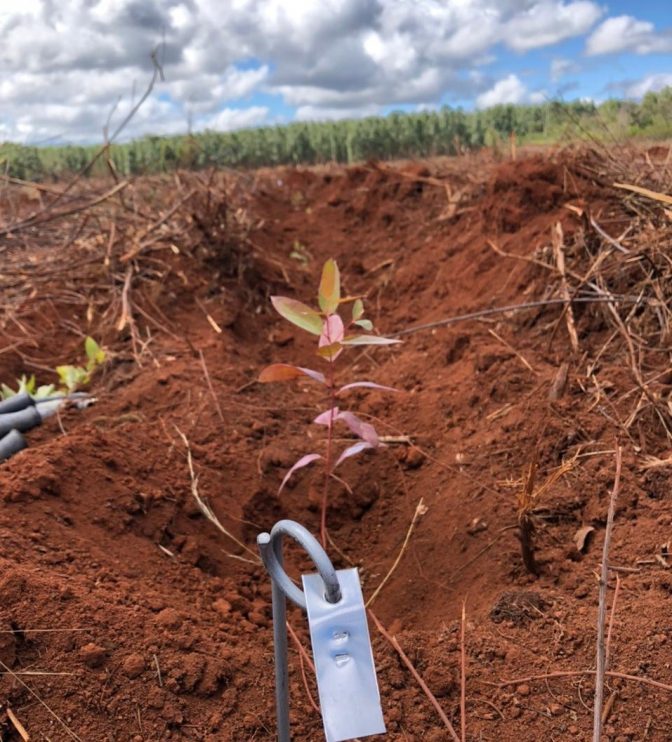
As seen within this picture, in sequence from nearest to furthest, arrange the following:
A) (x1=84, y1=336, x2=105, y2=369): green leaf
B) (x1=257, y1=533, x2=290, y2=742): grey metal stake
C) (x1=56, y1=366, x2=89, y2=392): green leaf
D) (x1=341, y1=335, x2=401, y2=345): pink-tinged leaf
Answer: (x1=257, y1=533, x2=290, y2=742): grey metal stake < (x1=341, y1=335, x2=401, y2=345): pink-tinged leaf < (x1=56, y1=366, x2=89, y2=392): green leaf < (x1=84, y1=336, x2=105, y2=369): green leaf

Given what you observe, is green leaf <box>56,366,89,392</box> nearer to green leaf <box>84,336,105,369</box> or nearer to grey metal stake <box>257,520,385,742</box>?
green leaf <box>84,336,105,369</box>

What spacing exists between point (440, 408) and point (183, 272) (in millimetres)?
2411

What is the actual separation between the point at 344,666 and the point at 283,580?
18cm

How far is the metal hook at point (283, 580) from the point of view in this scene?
880 mm

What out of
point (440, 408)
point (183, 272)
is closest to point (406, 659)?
point (440, 408)

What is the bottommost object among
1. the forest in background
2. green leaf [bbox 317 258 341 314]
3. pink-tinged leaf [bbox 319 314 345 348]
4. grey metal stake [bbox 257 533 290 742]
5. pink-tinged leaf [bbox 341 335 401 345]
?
grey metal stake [bbox 257 533 290 742]

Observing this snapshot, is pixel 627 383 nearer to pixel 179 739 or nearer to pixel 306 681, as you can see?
pixel 306 681

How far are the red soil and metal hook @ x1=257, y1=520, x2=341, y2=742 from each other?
0.97ft

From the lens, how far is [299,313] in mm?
1538

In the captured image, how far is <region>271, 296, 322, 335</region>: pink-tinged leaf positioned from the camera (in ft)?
5.01

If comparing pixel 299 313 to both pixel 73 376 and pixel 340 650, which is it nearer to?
pixel 340 650

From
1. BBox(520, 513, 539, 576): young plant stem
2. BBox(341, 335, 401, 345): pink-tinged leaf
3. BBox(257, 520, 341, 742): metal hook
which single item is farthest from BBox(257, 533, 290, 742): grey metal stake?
BBox(520, 513, 539, 576): young plant stem

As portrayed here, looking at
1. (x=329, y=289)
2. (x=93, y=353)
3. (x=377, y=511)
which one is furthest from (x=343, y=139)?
(x=329, y=289)

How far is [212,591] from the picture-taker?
189cm
